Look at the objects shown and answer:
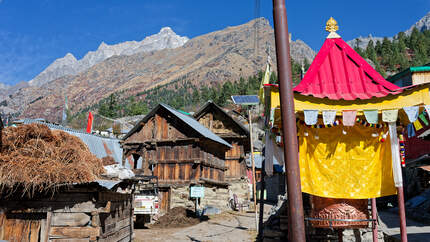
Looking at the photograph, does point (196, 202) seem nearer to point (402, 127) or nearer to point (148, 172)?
point (148, 172)

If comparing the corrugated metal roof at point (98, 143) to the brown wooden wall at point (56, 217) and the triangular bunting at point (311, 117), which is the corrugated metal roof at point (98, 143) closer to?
the brown wooden wall at point (56, 217)

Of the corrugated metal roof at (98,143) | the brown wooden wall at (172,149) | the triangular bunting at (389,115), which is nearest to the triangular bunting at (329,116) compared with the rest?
the triangular bunting at (389,115)

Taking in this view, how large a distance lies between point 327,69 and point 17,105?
192m

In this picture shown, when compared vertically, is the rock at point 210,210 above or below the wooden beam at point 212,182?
below

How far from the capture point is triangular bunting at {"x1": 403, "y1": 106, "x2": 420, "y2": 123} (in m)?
6.50

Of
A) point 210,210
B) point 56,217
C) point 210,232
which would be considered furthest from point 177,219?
point 56,217

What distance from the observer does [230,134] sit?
29.5 meters

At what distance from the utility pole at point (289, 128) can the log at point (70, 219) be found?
7556 mm

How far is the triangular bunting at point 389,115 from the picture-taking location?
6.64 m

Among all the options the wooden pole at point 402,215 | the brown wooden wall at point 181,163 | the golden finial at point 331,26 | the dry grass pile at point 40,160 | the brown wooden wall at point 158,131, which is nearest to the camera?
the wooden pole at point 402,215

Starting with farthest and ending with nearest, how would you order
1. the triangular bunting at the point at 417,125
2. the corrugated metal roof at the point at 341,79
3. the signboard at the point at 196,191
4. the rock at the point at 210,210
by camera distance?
the rock at the point at 210,210 → the signboard at the point at 196,191 → the triangular bunting at the point at 417,125 → the corrugated metal roof at the point at 341,79

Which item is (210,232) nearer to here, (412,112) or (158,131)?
(158,131)

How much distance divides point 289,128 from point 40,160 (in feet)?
26.4

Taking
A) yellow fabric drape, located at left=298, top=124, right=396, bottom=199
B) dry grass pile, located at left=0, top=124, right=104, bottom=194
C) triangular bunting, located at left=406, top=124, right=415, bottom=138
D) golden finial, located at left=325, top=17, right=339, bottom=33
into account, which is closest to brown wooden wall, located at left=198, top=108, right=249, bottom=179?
dry grass pile, located at left=0, top=124, right=104, bottom=194
